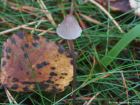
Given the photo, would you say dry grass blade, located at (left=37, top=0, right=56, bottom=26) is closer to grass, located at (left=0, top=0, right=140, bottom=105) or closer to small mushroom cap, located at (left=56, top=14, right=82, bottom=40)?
grass, located at (left=0, top=0, right=140, bottom=105)

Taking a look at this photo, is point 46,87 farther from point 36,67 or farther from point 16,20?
point 16,20

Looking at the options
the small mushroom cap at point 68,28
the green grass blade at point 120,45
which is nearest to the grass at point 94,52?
the green grass blade at point 120,45

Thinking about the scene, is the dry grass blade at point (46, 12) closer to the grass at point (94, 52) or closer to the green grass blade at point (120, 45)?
the grass at point (94, 52)

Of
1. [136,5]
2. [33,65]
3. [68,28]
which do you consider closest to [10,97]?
[33,65]

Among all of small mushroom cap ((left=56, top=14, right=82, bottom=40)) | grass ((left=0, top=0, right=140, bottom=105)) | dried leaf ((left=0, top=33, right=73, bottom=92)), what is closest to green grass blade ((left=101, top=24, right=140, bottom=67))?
grass ((left=0, top=0, right=140, bottom=105))

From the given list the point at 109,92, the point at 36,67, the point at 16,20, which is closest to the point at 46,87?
the point at 36,67

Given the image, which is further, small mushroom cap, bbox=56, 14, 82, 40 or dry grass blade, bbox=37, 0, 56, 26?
dry grass blade, bbox=37, 0, 56, 26

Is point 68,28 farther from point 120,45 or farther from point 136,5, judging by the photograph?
point 136,5

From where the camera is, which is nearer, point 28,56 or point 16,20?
point 28,56
